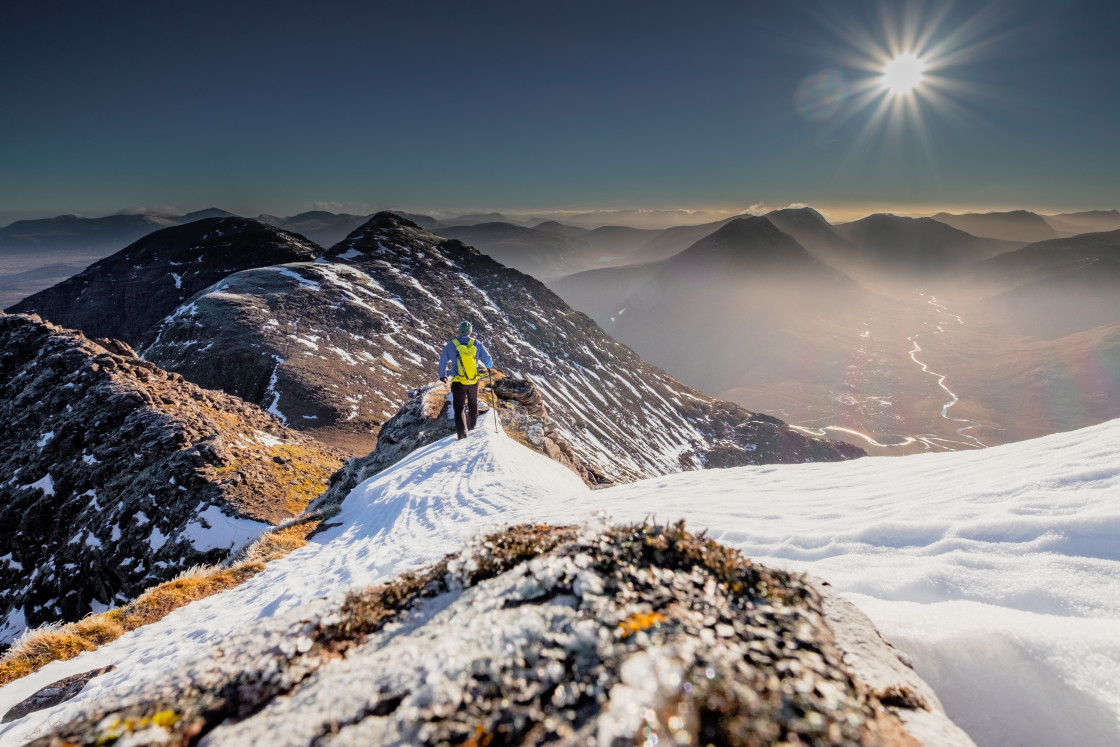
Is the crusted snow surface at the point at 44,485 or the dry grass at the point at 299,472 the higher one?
Answer: the dry grass at the point at 299,472

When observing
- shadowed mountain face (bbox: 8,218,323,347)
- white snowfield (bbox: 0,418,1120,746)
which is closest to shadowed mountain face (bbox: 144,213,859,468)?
white snowfield (bbox: 0,418,1120,746)

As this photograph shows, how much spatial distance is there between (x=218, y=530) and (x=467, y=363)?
12.6 metres

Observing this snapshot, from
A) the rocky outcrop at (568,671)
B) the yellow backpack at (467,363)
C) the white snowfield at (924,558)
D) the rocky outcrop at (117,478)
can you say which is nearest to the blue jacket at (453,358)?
the yellow backpack at (467,363)

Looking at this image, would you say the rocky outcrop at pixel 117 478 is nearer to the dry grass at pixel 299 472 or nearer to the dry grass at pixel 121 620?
the dry grass at pixel 299 472

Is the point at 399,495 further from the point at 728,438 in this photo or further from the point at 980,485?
the point at 728,438

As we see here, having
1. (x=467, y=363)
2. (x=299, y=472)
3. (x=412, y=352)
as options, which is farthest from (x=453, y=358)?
(x=412, y=352)

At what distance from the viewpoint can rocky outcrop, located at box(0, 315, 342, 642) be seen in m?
18.2

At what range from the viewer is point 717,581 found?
388 cm

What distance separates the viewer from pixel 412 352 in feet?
271

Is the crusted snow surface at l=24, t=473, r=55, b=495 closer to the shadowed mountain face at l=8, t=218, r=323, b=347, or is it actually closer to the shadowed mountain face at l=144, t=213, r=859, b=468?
the shadowed mountain face at l=144, t=213, r=859, b=468

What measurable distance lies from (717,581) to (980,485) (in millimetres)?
5347

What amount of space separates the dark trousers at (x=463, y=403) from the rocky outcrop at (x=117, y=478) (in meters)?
8.95

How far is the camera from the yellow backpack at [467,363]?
52.7 ft

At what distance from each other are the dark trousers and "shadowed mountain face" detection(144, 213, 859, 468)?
115 ft
